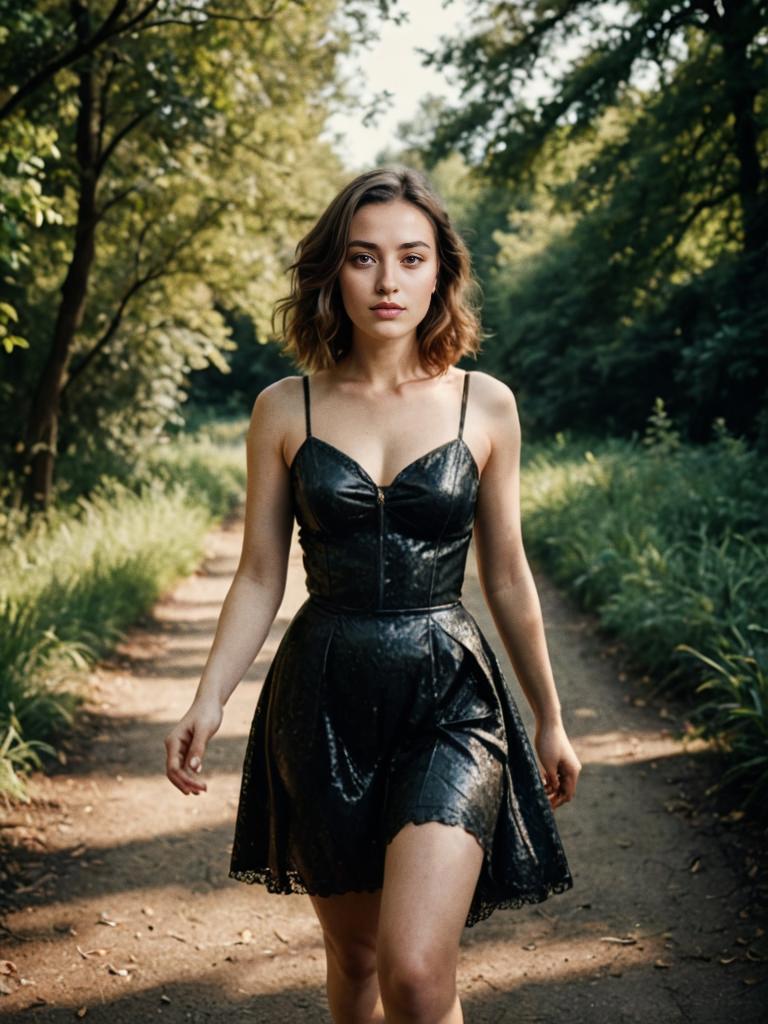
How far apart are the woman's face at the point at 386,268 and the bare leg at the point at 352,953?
1376mm

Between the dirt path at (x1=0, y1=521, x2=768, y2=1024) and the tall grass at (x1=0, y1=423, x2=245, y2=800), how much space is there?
30 centimetres

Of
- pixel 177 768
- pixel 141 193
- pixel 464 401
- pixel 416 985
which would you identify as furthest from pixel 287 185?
pixel 416 985

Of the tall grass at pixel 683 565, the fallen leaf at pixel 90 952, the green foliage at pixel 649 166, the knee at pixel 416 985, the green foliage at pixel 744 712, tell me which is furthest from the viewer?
the green foliage at pixel 649 166

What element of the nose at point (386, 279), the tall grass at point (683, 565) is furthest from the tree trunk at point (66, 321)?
the nose at point (386, 279)

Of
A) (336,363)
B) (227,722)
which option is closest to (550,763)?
(336,363)

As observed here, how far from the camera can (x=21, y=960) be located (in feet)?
11.2

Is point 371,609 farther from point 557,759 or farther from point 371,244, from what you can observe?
point 371,244

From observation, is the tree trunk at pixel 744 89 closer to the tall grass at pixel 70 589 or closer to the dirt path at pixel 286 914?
the dirt path at pixel 286 914

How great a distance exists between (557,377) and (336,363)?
55.1ft

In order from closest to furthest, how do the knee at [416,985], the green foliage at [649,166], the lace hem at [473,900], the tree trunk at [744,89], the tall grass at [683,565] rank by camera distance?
1. the knee at [416,985]
2. the lace hem at [473,900]
3. the tall grass at [683,565]
4. the tree trunk at [744,89]
5. the green foliage at [649,166]

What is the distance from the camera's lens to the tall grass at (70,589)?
17.0 feet

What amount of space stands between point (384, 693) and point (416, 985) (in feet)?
1.96

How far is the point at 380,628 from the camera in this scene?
2.14 meters

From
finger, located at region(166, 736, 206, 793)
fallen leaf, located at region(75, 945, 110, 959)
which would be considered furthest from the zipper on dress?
fallen leaf, located at region(75, 945, 110, 959)
